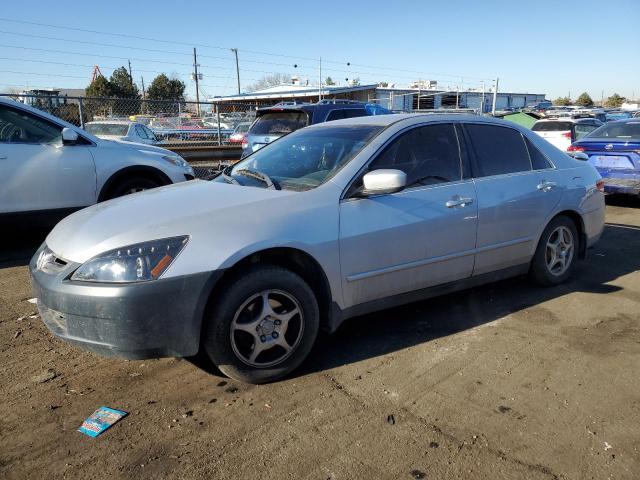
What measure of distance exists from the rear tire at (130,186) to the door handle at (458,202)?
4082 millimetres

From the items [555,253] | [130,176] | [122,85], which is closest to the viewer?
[555,253]

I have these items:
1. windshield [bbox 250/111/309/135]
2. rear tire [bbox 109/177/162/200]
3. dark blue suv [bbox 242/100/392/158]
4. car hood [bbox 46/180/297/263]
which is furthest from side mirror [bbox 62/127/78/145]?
windshield [bbox 250/111/309/135]

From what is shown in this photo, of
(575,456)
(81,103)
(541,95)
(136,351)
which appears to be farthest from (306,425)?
(541,95)

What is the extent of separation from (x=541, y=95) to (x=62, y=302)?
234 feet

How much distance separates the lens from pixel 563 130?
1481 cm

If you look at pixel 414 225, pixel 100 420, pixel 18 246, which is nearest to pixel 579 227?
pixel 414 225

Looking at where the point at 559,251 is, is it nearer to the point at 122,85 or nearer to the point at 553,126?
the point at 553,126

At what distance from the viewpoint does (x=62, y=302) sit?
2865 mm

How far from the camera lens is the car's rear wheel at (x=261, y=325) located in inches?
116

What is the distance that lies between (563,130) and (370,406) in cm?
1414

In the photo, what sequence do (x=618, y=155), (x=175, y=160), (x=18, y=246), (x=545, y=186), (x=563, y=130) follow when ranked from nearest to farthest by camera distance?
(x=545, y=186), (x=18, y=246), (x=175, y=160), (x=618, y=155), (x=563, y=130)

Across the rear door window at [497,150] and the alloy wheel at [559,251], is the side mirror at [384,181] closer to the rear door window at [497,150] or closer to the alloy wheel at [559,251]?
the rear door window at [497,150]

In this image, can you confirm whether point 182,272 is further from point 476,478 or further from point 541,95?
point 541,95

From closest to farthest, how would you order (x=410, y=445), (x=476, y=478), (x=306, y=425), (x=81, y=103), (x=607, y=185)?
1. (x=476, y=478)
2. (x=410, y=445)
3. (x=306, y=425)
4. (x=607, y=185)
5. (x=81, y=103)
